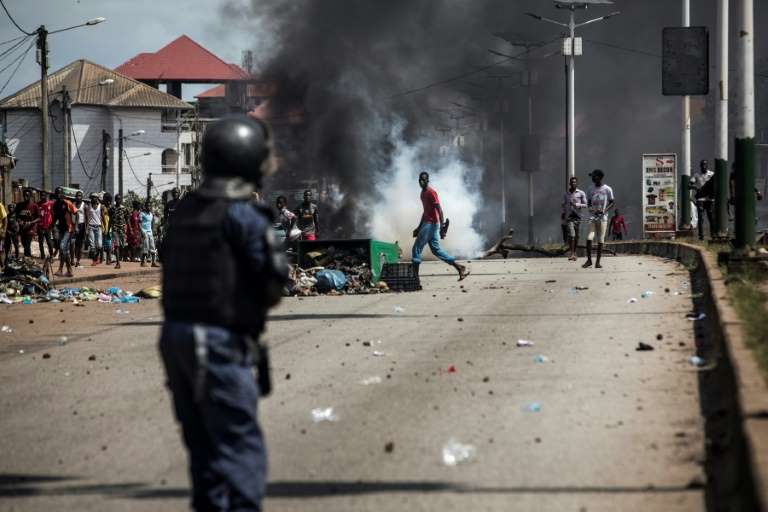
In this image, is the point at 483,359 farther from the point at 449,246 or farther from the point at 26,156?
the point at 26,156

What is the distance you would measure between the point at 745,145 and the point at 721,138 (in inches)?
278

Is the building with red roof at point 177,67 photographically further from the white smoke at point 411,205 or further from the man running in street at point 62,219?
the man running in street at point 62,219

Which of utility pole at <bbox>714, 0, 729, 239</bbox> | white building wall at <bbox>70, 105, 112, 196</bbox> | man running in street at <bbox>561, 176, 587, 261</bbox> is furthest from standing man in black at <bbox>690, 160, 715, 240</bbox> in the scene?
white building wall at <bbox>70, 105, 112, 196</bbox>

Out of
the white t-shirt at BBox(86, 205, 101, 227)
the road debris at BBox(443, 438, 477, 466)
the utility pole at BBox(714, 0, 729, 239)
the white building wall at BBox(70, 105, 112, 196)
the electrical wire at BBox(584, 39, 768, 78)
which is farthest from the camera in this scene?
the white building wall at BBox(70, 105, 112, 196)

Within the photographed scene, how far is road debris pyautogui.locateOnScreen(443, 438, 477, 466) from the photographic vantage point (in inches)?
243

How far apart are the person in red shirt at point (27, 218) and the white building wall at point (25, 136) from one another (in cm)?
6127

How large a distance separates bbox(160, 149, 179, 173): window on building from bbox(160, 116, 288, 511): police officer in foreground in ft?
289

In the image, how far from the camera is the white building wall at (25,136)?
8688 centimetres

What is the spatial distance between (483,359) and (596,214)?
11.7 meters

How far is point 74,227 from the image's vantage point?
2412 cm

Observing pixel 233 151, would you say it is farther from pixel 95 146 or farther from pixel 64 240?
pixel 95 146

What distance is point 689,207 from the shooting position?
28.8m

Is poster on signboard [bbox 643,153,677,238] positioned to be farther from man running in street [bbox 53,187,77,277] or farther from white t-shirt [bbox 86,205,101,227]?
man running in street [bbox 53,187,77,277]

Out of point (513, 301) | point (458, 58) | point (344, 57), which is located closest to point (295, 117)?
point (344, 57)
